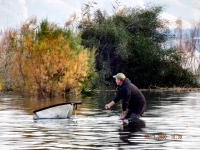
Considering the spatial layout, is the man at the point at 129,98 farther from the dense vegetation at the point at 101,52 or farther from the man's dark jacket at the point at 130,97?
the dense vegetation at the point at 101,52

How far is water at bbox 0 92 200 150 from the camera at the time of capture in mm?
16609

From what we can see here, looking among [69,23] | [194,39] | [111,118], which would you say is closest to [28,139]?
[111,118]

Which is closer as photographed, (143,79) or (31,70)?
(31,70)

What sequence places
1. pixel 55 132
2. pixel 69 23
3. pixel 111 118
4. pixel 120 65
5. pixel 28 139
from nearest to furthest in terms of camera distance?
1. pixel 28 139
2. pixel 55 132
3. pixel 111 118
4. pixel 69 23
5. pixel 120 65

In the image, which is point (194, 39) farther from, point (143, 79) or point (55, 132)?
point (55, 132)

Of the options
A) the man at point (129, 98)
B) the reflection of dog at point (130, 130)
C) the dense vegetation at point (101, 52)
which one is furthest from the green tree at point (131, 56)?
the reflection of dog at point (130, 130)

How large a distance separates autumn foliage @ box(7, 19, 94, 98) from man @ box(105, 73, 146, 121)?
16976 millimetres

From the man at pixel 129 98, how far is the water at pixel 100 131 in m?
0.34

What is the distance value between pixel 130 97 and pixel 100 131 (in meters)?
3.48

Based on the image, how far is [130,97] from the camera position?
23.2 metres

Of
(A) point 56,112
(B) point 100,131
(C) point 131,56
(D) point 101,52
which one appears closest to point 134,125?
(B) point 100,131

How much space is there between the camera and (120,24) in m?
56.2

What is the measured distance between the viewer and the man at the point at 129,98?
2278 cm

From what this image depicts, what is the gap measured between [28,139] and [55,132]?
1975mm
